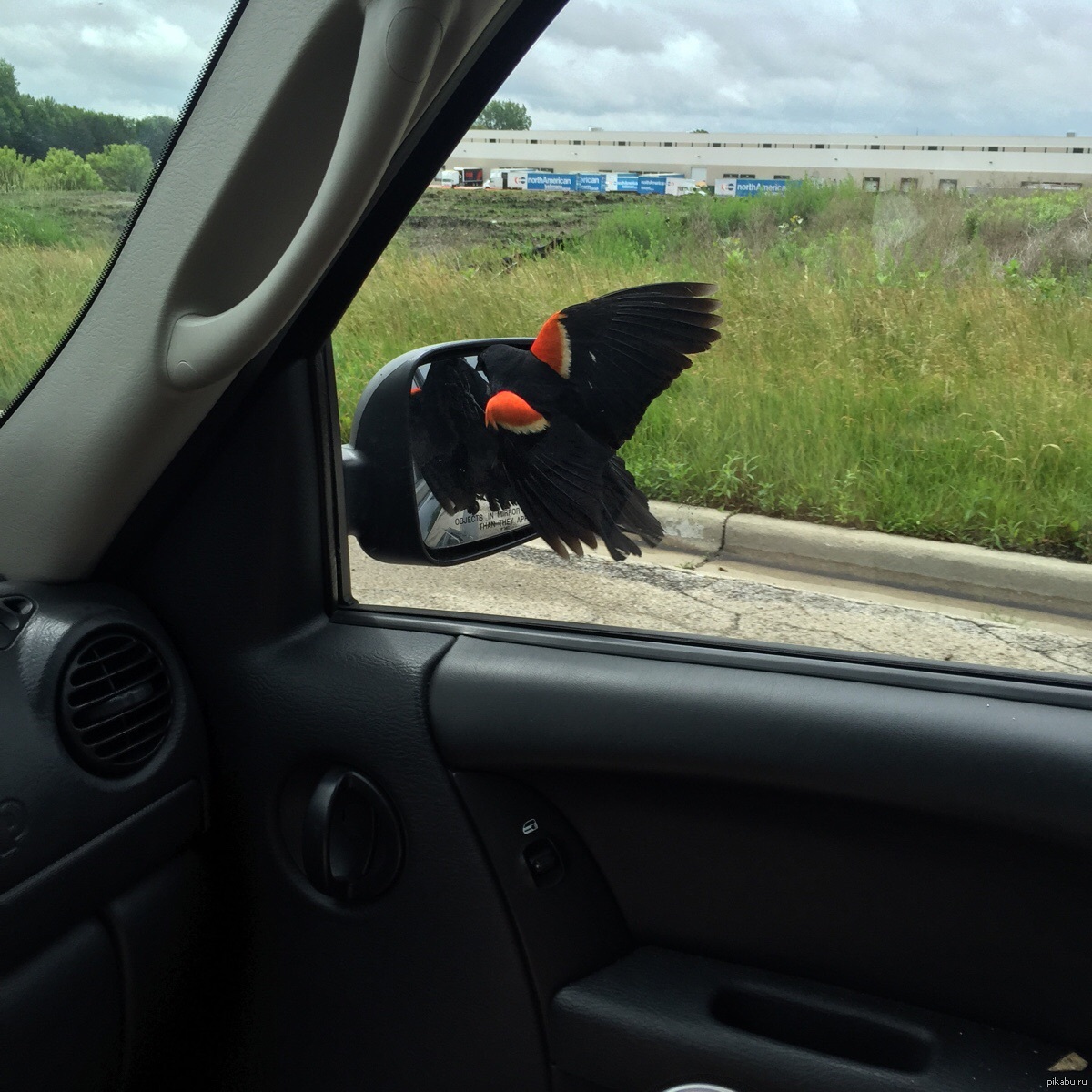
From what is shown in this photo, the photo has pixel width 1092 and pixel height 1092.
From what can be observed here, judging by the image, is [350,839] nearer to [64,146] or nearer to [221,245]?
[221,245]

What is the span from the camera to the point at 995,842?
5.11 ft

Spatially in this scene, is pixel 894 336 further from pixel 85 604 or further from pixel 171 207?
pixel 85 604

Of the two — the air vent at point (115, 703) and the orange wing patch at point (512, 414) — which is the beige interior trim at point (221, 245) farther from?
the orange wing patch at point (512, 414)

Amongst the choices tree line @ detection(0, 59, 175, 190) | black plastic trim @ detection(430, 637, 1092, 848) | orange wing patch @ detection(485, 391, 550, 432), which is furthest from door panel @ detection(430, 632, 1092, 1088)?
tree line @ detection(0, 59, 175, 190)

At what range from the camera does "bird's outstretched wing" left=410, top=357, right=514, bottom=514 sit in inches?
68.1

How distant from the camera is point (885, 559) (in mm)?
1615

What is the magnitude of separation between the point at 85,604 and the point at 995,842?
4.60 ft

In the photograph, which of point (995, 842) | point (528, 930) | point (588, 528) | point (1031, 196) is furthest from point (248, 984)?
point (1031, 196)

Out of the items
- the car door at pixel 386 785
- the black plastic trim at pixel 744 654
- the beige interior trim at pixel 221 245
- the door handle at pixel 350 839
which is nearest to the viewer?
the beige interior trim at pixel 221 245

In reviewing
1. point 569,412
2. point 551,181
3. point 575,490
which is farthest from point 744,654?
point 551,181

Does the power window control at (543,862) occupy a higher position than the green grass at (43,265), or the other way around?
the green grass at (43,265)

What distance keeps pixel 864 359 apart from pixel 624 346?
0.37m

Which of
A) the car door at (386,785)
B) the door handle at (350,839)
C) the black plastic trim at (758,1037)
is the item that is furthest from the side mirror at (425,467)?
the black plastic trim at (758,1037)

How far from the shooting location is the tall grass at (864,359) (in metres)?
1.51
